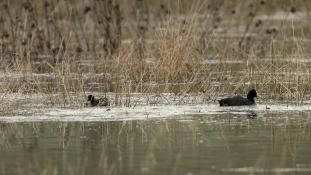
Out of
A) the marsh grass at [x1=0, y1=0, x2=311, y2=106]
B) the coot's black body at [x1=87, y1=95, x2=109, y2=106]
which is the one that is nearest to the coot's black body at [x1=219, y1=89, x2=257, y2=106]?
the marsh grass at [x1=0, y1=0, x2=311, y2=106]

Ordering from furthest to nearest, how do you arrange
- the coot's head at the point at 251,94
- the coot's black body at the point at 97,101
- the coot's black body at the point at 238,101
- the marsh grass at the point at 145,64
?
the marsh grass at the point at 145,64
the coot's head at the point at 251,94
the coot's black body at the point at 97,101
the coot's black body at the point at 238,101

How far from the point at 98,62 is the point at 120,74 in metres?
1.66

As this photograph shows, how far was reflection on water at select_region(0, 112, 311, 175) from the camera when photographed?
25.9 ft

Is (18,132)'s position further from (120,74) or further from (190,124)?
(120,74)

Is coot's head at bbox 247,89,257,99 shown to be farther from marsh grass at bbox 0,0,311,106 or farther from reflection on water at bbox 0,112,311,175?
reflection on water at bbox 0,112,311,175

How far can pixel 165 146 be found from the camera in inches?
359

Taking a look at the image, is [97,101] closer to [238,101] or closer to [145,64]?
[238,101]

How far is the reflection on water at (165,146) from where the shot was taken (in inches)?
311

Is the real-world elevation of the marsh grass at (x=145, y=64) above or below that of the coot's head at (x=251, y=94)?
above

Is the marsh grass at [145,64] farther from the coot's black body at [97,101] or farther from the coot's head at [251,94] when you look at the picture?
the coot's head at [251,94]

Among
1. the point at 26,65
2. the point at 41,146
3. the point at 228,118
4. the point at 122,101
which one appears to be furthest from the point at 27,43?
the point at 41,146

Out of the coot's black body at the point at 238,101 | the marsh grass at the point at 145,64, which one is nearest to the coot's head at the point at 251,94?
the coot's black body at the point at 238,101

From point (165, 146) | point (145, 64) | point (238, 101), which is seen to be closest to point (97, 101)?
point (238, 101)

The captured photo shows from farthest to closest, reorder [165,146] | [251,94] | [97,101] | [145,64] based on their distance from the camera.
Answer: [145,64] → [251,94] → [97,101] → [165,146]
